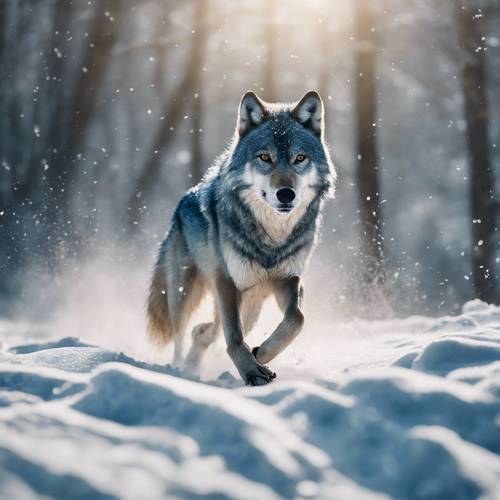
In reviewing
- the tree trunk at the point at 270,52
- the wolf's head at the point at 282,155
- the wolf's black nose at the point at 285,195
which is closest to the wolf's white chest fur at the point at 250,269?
the wolf's head at the point at 282,155

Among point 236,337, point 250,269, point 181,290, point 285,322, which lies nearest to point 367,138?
point 181,290

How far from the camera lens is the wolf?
367 cm

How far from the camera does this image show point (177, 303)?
15.6ft

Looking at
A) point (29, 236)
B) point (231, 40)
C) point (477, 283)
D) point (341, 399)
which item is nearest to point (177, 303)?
point (341, 399)

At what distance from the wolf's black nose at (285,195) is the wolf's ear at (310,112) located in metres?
0.84

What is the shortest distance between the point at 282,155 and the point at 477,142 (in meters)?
7.52

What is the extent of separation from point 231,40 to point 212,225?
10258mm

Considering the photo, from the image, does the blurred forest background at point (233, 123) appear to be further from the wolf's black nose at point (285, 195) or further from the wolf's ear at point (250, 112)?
the wolf's black nose at point (285, 195)

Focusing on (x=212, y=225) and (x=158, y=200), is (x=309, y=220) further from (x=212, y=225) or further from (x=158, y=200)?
(x=158, y=200)

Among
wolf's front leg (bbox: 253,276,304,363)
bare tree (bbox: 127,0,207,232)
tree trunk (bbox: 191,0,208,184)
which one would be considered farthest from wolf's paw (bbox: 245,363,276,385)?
tree trunk (bbox: 191,0,208,184)

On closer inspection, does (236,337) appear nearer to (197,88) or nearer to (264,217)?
(264,217)

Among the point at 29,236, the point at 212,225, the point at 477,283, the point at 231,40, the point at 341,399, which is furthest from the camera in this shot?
the point at 231,40

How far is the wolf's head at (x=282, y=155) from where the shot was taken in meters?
3.70

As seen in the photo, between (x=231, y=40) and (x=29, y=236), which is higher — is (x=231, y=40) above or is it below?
above
